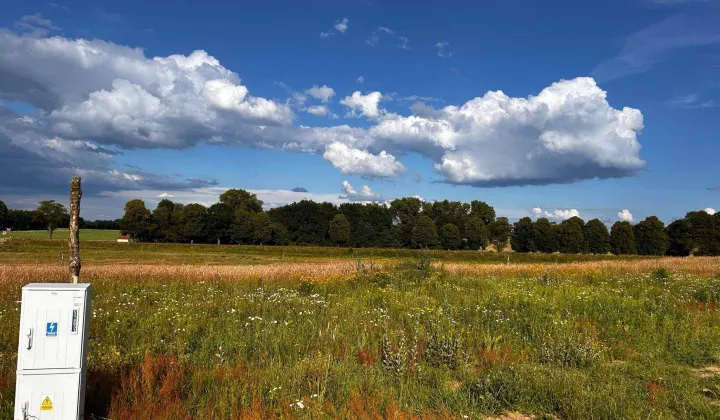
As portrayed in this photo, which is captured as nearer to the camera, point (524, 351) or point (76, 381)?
point (76, 381)

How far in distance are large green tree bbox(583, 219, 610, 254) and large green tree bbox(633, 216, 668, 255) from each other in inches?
257

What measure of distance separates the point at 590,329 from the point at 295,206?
110878 millimetres

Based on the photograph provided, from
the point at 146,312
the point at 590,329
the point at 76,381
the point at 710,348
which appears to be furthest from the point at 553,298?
the point at 76,381

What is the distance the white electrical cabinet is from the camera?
484 cm

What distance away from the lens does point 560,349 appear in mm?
8625

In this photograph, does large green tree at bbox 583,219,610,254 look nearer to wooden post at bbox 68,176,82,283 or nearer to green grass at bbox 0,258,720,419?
green grass at bbox 0,258,720,419

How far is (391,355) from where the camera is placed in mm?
7520

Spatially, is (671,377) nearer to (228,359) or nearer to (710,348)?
(710,348)

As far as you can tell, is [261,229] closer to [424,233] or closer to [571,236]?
[424,233]

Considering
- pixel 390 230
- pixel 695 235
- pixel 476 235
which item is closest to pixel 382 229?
pixel 390 230

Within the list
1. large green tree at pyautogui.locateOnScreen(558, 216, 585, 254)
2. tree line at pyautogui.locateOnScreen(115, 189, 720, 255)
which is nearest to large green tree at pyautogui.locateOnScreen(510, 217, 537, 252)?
tree line at pyautogui.locateOnScreen(115, 189, 720, 255)

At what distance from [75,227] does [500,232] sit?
115 m

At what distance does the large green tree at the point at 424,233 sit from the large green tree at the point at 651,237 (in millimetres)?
46648

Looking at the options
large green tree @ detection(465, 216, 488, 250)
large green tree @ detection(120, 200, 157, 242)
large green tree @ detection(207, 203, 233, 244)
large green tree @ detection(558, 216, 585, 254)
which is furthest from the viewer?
large green tree @ detection(465, 216, 488, 250)
